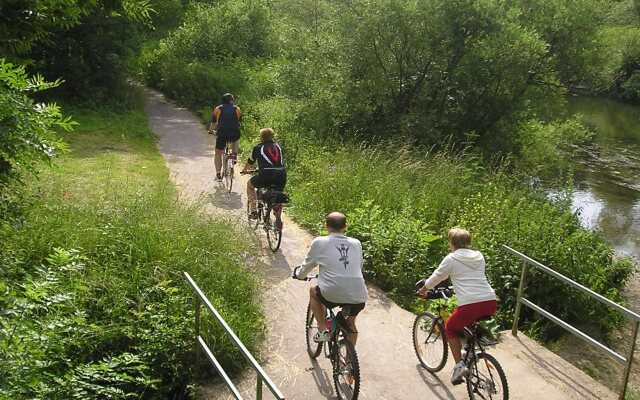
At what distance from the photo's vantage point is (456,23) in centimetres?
1580

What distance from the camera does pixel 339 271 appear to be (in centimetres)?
557

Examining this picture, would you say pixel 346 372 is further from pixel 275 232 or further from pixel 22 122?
pixel 275 232

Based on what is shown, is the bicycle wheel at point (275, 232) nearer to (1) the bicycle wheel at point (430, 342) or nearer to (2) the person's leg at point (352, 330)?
(1) the bicycle wheel at point (430, 342)

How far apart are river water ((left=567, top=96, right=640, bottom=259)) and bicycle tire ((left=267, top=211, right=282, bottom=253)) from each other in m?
6.38

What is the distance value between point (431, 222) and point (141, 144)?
351 inches

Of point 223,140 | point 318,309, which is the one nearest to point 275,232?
point 223,140

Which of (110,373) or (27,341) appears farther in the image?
(110,373)

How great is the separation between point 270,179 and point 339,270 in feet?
13.0

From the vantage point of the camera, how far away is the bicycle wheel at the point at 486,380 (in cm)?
544

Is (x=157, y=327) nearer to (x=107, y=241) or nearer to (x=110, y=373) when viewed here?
(x=110, y=373)

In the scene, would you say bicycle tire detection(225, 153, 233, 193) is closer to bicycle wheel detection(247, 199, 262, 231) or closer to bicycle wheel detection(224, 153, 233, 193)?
bicycle wheel detection(224, 153, 233, 193)

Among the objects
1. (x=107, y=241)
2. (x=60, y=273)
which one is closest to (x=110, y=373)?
(x=60, y=273)

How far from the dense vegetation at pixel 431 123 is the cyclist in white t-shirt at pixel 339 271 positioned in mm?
3091

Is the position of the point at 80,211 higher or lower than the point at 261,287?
higher
